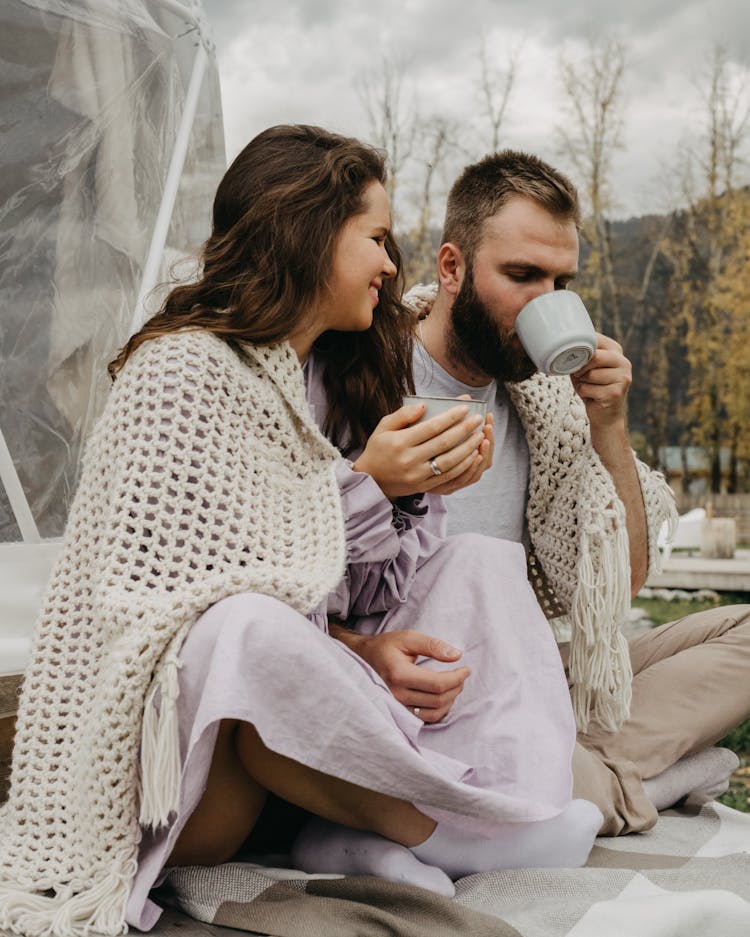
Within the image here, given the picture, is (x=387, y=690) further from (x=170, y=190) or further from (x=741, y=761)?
(x=741, y=761)

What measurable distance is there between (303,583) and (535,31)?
Result: 1694cm

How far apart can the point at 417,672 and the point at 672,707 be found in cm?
94

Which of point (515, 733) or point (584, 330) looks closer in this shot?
point (515, 733)

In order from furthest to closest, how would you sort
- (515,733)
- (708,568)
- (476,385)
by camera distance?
(708,568)
(476,385)
(515,733)

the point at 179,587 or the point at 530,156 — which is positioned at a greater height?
the point at 530,156

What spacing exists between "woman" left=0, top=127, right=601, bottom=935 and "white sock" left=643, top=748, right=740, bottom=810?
1.92ft

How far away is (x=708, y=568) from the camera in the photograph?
27.0 feet

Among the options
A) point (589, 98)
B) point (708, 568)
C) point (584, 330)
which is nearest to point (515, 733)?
point (584, 330)

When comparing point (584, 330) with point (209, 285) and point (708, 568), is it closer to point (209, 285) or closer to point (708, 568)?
point (209, 285)

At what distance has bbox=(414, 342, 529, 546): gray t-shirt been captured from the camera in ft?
8.87

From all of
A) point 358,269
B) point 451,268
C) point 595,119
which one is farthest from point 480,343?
point 595,119

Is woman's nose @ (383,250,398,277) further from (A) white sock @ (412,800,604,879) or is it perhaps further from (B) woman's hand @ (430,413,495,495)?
(A) white sock @ (412,800,604,879)

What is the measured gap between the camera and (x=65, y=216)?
288 centimetres

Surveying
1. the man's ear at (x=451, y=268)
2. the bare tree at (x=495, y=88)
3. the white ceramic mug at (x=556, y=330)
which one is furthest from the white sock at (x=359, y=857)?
the bare tree at (x=495, y=88)
